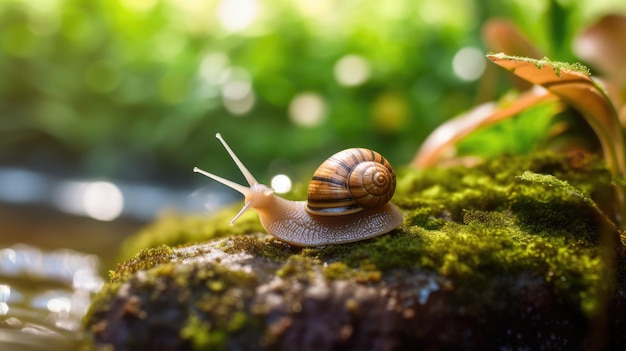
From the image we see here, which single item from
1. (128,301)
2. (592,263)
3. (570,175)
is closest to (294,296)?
(128,301)

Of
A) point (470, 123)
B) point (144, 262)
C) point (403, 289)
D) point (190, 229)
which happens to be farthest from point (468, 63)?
point (144, 262)

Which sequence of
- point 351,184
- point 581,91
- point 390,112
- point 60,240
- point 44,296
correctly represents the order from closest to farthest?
point 351,184, point 581,91, point 44,296, point 60,240, point 390,112

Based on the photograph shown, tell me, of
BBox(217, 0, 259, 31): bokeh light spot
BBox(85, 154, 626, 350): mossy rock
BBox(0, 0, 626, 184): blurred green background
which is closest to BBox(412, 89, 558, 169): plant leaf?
BBox(85, 154, 626, 350): mossy rock

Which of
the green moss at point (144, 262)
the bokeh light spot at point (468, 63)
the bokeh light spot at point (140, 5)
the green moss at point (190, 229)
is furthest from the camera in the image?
the bokeh light spot at point (140, 5)

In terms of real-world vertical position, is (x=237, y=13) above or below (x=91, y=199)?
above

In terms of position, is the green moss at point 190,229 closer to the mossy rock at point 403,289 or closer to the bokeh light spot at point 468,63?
the mossy rock at point 403,289

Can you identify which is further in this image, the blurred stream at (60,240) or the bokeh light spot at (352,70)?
the bokeh light spot at (352,70)

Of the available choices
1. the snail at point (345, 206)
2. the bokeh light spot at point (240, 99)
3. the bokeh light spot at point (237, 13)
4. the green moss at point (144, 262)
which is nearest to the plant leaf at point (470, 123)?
the snail at point (345, 206)

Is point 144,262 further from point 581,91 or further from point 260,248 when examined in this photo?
point 581,91

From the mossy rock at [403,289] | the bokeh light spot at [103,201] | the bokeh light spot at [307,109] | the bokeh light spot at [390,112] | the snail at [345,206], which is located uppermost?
the bokeh light spot at [307,109]
